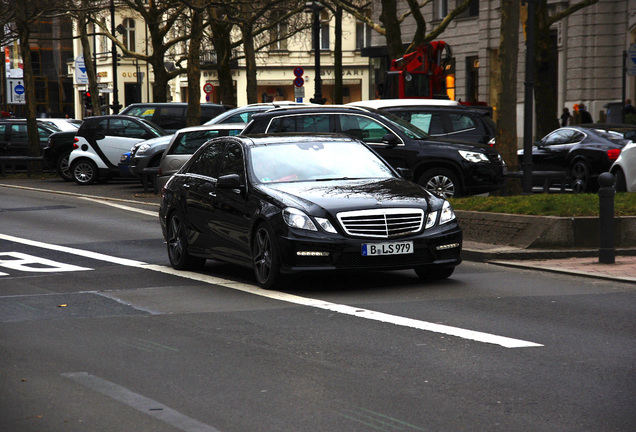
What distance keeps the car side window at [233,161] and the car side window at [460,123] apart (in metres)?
9.08

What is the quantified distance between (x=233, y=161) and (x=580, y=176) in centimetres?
1234

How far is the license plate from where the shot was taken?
10188 millimetres

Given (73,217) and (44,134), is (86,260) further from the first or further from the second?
(44,134)

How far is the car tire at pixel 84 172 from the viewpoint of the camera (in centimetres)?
2837

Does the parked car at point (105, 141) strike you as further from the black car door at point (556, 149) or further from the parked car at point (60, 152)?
the black car door at point (556, 149)

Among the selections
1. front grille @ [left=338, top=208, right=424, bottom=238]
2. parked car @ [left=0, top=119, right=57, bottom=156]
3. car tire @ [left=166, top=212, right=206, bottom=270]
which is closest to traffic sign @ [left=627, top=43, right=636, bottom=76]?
parked car @ [left=0, top=119, right=57, bottom=156]

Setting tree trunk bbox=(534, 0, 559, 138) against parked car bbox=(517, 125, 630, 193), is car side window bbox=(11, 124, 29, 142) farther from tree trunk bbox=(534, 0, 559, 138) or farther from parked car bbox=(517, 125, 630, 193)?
parked car bbox=(517, 125, 630, 193)

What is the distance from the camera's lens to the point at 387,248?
10227 mm

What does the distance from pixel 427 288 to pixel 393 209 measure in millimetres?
845

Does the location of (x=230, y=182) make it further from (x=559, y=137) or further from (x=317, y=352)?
(x=559, y=137)

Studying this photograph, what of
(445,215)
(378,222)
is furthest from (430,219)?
(378,222)

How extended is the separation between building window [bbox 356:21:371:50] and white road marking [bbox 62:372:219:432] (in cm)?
7109

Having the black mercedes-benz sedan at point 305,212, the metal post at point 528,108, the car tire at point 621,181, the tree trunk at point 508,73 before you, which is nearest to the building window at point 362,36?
the tree trunk at point 508,73

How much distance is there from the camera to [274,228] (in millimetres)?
10367
